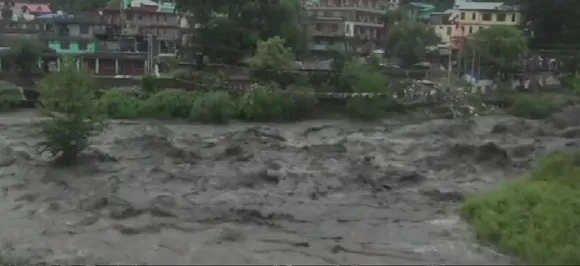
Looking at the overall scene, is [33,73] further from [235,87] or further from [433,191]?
[433,191]

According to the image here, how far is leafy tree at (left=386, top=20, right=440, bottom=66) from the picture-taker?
117 ft

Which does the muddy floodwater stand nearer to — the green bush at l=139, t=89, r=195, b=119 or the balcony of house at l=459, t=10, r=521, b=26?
the green bush at l=139, t=89, r=195, b=119

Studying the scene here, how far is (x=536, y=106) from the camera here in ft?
89.5

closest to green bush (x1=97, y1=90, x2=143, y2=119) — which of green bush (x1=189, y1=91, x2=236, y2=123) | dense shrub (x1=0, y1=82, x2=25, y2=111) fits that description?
green bush (x1=189, y1=91, x2=236, y2=123)

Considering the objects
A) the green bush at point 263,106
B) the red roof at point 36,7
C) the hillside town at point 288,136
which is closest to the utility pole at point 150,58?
the hillside town at point 288,136

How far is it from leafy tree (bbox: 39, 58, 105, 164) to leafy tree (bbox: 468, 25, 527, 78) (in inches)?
726

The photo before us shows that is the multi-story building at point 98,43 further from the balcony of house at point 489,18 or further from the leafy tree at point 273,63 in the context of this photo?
the balcony of house at point 489,18

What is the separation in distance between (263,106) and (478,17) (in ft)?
56.4

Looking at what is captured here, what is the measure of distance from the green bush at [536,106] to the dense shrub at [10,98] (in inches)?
685

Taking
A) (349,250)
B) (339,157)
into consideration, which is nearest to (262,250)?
(349,250)

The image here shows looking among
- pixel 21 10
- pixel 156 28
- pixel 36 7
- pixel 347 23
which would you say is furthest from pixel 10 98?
pixel 36 7

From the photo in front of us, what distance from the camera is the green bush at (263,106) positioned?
25.9 m

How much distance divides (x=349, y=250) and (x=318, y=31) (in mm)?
29505

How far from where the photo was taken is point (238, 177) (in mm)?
16000
